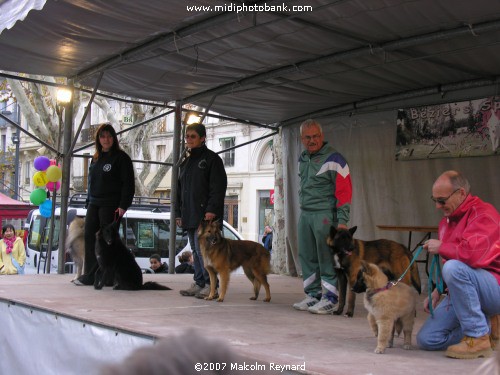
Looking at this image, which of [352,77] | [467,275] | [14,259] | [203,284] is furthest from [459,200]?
[14,259]

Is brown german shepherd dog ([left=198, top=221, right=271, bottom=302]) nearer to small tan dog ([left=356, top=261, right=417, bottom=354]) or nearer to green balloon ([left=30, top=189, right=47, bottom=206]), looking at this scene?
small tan dog ([left=356, top=261, right=417, bottom=354])

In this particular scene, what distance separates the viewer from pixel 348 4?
5.80 m

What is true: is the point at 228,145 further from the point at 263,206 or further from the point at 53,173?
the point at 53,173

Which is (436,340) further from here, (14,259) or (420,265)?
(14,259)

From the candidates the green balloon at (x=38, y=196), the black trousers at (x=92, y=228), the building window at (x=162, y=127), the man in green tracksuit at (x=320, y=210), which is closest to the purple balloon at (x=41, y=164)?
the green balloon at (x=38, y=196)

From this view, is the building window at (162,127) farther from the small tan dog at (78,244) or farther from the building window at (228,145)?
the small tan dog at (78,244)

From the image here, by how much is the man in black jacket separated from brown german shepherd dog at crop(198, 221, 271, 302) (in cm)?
20

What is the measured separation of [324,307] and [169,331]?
6.29 ft

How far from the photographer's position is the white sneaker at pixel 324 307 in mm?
5914

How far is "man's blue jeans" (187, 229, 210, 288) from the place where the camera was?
6.83m

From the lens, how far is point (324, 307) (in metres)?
5.93

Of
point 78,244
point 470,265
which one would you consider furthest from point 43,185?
point 470,265

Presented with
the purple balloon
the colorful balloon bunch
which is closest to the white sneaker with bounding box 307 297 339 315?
the colorful balloon bunch

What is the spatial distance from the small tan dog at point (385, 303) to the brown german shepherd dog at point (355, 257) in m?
1.20
